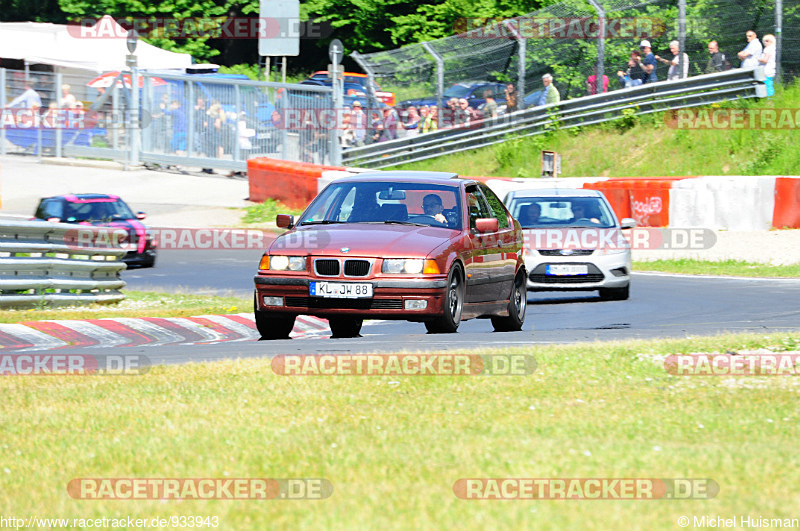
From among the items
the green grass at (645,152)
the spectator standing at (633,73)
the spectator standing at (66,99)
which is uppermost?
the spectator standing at (633,73)

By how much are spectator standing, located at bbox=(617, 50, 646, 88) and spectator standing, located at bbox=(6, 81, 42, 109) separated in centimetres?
1723

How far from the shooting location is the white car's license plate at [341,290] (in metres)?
9.84

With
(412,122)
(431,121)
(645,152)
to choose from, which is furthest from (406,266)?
(412,122)

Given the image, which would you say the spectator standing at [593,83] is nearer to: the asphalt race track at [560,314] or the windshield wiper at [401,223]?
the asphalt race track at [560,314]

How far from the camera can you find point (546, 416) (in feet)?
20.1

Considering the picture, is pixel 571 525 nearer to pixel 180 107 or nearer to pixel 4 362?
pixel 4 362
